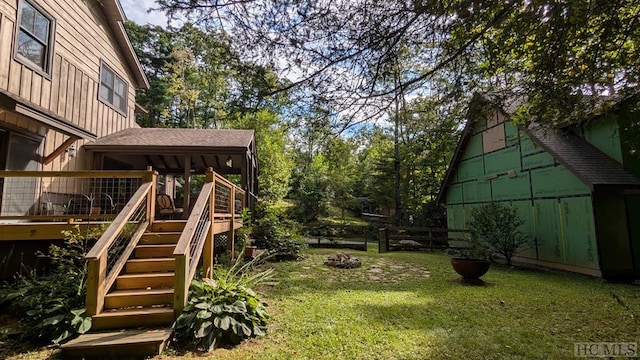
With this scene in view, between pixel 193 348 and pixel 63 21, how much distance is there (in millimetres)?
8641

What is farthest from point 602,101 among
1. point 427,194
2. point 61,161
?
point 427,194

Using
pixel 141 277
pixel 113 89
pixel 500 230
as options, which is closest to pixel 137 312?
pixel 141 277

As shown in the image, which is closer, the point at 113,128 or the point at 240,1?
the point at 240,1

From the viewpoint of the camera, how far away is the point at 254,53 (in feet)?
12.7

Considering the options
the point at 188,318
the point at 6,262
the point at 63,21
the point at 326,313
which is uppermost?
the point at 63,21

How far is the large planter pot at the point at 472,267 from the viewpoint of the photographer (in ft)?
23.0

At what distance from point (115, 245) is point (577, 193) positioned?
1132cm

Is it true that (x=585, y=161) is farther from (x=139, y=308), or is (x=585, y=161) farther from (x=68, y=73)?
(x=68, y=73)

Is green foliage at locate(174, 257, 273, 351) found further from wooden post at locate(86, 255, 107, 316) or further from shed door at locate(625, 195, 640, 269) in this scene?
shed door at locate(625, 195, 640, 269)

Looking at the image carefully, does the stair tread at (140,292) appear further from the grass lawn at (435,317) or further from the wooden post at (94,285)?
the grass lawn at (435,317)

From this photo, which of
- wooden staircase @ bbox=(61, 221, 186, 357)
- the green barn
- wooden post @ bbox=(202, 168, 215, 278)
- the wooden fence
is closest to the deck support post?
wooden staircase @ bbox=(61, 221, 186, 357)

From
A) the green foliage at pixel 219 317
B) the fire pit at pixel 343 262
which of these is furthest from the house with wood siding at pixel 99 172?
the fire pit at pixel 343 262

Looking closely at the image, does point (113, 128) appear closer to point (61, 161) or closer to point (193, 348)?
point (61, 161)

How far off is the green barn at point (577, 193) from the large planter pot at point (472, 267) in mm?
3096
